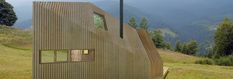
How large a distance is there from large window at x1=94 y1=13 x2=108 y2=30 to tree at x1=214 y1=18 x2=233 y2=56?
40.6 meters

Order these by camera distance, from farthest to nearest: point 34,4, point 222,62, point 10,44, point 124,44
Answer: point 222,62 < point 10,44 < point 124,44 < point 34,4

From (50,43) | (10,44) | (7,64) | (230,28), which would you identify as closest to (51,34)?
(50,43)

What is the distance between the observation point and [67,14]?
14.5 metres

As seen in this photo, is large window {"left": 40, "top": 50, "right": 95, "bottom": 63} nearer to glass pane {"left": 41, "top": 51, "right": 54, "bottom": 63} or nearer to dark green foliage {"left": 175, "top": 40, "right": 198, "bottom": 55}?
glass pane {"left": 41, "top": 51, "right": 54, "bottom": 63}

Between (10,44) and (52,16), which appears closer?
(52,16)

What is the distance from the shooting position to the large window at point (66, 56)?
14.4 meters

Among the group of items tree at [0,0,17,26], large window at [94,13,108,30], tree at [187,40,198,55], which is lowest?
tree at [187,40,198,55]

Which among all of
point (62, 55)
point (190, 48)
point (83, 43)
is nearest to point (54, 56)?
point (62, 55)

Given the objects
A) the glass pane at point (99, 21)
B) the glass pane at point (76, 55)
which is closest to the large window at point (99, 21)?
the glass pane at point (99, 21)

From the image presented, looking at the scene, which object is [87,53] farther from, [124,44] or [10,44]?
[10,44]

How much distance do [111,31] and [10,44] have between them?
83.1ft

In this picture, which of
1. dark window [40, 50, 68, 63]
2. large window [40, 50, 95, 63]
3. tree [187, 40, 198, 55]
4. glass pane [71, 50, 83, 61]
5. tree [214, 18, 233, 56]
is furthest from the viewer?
tree [187, 40, 198, 55]

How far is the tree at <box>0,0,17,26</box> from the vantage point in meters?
55.8

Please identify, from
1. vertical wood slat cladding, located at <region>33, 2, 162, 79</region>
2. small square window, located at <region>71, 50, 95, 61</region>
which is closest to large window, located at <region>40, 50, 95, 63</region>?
small square window, located at <region>71, 50, 95, 61</region>
